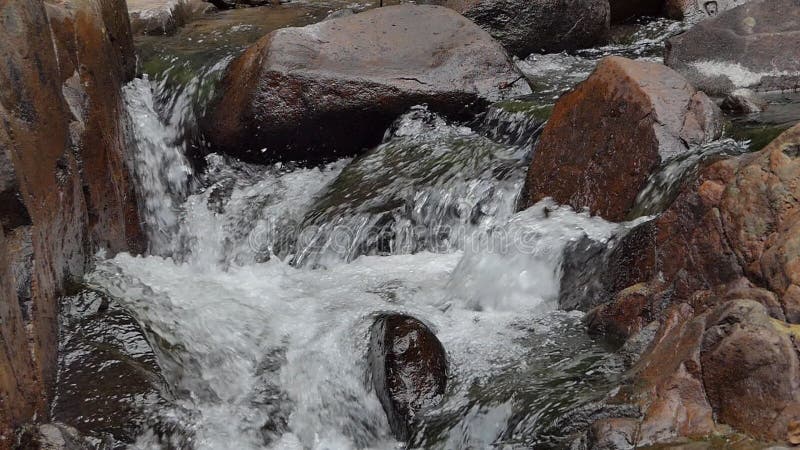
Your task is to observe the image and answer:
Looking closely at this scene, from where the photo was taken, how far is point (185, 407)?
4.00 metres

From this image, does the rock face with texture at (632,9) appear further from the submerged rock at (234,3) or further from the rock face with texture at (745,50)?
the submerged rock at (234,3)

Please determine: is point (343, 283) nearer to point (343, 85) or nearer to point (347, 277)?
point (347, 277)

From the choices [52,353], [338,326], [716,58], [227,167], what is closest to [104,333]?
[52,353]

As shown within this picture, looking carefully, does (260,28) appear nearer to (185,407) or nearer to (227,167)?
(227,167)

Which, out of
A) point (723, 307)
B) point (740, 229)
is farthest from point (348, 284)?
point (723, 307)

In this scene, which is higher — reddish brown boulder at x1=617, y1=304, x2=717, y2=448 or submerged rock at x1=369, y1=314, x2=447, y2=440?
reddish brown boulder at x1=617, y1=304, x2=717, y2=448

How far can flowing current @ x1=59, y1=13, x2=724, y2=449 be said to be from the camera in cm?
398

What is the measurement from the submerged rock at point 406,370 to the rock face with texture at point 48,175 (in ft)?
4.73

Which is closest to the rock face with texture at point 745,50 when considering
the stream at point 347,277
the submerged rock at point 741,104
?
the stream at point 347,277

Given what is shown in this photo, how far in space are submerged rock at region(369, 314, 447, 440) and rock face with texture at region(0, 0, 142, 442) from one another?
1.44 m

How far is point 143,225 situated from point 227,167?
3.81 ft

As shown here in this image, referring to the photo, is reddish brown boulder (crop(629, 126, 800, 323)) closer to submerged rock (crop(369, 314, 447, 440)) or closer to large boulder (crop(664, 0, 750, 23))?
submerged rock (crop(369, 314, 447, 440))

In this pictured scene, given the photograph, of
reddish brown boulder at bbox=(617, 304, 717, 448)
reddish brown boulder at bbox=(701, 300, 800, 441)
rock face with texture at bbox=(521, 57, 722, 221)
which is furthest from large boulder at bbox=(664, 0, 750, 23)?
reddish brown boulder at bbox=(701, 300, 800, 441)

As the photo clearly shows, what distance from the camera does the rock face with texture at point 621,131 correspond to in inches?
198
